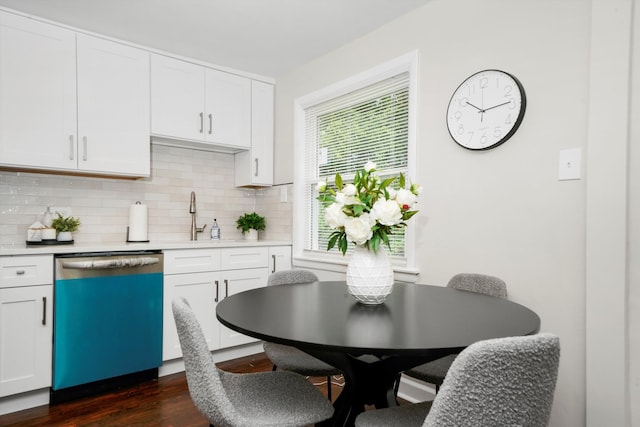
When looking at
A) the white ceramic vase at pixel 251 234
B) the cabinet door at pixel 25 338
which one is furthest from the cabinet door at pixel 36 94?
the white ceramic vase at pixel 251 234

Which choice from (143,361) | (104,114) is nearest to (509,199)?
(143,361)

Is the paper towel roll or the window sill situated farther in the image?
the paper towel roll

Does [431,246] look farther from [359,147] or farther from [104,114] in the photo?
[104,114]

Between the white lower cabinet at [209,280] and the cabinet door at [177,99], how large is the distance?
40.9 inches

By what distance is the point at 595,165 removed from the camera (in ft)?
5.66

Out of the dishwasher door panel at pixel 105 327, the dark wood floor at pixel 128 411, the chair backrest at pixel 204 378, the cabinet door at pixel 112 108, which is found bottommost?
the dark wood floor at pixel 128 411

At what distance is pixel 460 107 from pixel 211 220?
2.52 metres

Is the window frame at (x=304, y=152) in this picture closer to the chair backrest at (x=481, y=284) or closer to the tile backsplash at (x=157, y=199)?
the tile backsplash at (x=157, y=199)

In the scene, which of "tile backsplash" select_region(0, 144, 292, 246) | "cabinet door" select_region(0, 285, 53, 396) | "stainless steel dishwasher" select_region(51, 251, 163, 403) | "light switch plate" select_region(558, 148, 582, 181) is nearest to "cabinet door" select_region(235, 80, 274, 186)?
"tile backsplash" select_region(0, 144, 292, 246)

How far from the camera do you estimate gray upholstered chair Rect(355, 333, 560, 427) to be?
0.79m

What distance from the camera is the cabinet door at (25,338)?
2.32 meters

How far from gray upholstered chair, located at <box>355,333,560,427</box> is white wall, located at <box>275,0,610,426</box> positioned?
1215 mm

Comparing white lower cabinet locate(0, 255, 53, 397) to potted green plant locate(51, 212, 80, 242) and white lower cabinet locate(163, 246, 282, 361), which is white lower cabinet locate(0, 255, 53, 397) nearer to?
potted green plant locate(51, 212, 80, 242)

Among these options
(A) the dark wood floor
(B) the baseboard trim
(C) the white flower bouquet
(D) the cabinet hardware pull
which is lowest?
(A) the dark wood floor
